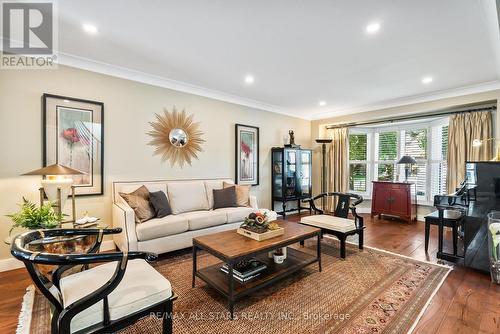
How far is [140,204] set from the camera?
3062 mm

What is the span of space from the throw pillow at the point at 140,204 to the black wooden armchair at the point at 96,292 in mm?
1401

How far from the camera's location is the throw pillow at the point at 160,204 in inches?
126

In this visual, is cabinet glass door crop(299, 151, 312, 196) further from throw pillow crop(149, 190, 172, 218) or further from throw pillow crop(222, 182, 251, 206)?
throw pillow crop(149, 190, 172, 218)

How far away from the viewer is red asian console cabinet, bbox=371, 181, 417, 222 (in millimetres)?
4805

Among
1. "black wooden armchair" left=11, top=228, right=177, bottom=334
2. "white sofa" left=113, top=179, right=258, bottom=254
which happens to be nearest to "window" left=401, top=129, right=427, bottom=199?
"white sofa" left=113, top=179, right=258, bottom=254

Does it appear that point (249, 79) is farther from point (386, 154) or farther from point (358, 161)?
point (386, 154)

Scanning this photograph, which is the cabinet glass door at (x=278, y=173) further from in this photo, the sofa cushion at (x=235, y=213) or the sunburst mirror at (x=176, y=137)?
the sunburst mirror at (x=176, y=137)

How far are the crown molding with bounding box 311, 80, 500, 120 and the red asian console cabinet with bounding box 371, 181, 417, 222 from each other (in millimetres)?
1612

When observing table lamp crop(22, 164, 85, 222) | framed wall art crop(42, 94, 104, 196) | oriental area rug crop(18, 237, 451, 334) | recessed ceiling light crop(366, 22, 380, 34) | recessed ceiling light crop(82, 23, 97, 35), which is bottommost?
oriental area rug crop(18, 237, 451, 334)

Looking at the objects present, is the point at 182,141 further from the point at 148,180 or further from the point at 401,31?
the point at 401,31

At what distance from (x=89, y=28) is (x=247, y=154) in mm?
3197

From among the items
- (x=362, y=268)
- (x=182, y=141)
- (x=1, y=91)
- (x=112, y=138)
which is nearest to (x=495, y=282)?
(x=362, y=268)

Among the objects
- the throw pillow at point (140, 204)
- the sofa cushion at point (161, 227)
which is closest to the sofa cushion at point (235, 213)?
the sofa cushion at point (161, 227)

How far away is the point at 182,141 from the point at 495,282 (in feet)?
13.8
